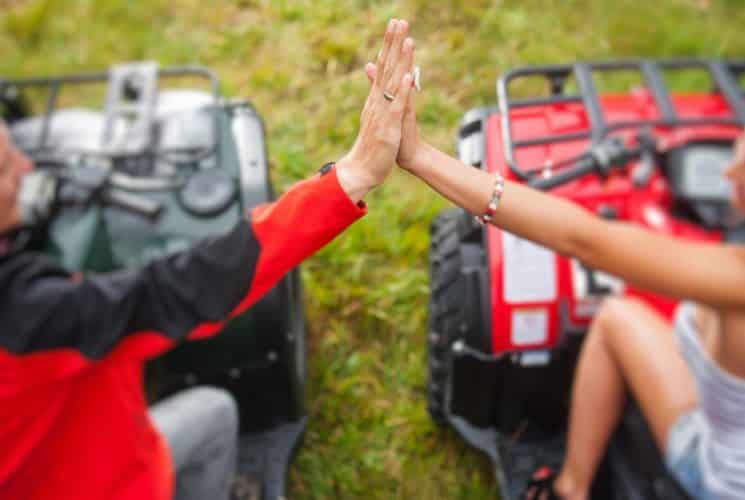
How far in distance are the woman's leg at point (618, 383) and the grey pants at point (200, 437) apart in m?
0.55

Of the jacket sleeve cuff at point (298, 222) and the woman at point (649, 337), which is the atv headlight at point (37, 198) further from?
the woman at point (649, 337)

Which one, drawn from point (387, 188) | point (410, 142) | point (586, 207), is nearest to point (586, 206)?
point (586, 207)

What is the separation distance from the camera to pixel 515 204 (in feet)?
2.40

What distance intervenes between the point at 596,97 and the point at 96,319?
0.73 meters

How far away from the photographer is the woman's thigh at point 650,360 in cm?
103

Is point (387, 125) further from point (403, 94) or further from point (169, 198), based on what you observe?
point (169, 198)

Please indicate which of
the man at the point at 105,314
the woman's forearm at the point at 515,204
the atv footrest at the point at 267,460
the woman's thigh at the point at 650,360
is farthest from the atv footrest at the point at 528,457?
the man at the point at 105,314

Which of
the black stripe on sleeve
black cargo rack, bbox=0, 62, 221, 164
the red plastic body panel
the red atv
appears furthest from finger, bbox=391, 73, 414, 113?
black cargo rack, bbox=0, 62, 221, 164

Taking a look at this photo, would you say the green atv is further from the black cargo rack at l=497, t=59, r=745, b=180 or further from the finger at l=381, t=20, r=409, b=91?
the finger at l=381, t=20, r=409, b=91

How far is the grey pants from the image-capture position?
1.03 m

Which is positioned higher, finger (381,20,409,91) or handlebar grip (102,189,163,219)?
finger (381,20,409,91)

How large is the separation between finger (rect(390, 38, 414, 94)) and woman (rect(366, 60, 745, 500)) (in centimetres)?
2

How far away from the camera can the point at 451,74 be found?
44.1 inches

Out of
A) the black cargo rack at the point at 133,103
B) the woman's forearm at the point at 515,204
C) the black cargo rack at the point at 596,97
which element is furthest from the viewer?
the black cargo rack at the point at 133,103
